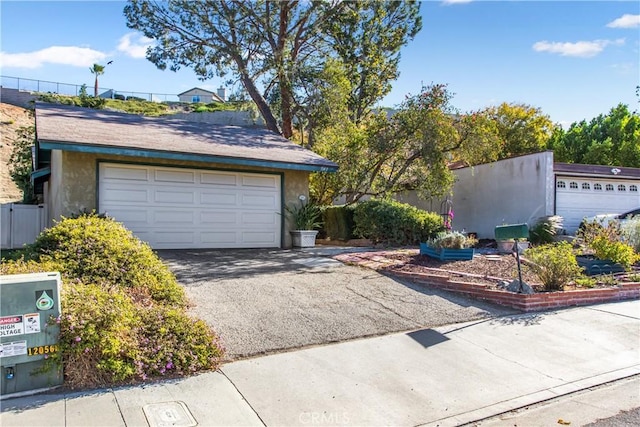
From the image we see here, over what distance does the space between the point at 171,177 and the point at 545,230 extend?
37.4 feet

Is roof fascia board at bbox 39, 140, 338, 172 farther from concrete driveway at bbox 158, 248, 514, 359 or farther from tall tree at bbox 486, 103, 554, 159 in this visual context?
tall tree at bbox 486, 103, 554, 159

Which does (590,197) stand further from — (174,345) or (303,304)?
(174,345)

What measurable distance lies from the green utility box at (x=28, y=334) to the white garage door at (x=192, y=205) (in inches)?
287

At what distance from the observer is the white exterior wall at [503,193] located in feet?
52.1

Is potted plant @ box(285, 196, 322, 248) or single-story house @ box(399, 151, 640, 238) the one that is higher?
single-story house @ box(399, 151, 640, 238)

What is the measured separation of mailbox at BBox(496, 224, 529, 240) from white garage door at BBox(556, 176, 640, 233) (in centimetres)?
1027

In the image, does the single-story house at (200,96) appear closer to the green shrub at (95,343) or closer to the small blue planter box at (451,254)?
the small blue planter box at (451,254)

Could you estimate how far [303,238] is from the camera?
13227 millimetres

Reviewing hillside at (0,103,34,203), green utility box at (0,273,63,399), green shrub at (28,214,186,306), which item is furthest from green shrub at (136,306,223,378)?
hillside at (0,103,34,203)

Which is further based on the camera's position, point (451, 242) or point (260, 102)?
point (260, 102)

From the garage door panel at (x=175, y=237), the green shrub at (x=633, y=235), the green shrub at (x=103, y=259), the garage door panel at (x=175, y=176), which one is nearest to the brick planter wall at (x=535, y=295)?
the green shrub at (x=633, y=235)

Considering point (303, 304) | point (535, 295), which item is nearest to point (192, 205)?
point (303, 304)

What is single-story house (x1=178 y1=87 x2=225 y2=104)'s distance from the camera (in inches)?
2616

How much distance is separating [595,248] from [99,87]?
47931 mm
